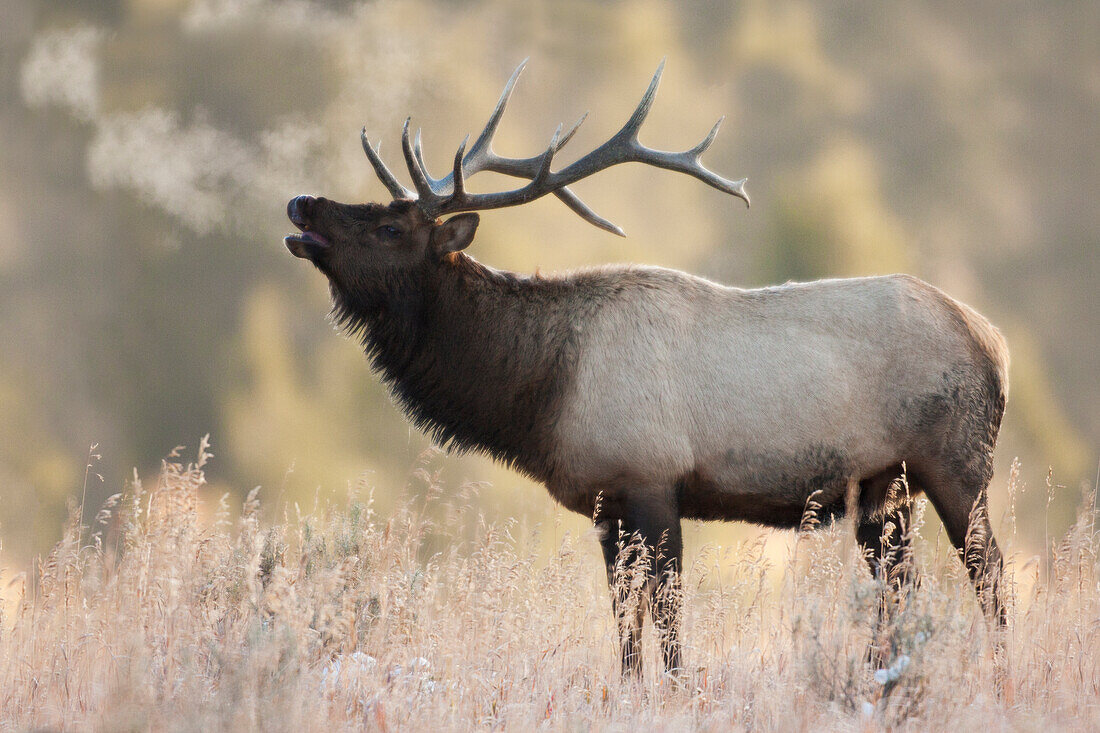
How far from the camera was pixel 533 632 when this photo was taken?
166 inches

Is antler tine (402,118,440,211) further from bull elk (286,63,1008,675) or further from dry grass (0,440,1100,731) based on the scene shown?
dry grass (0,440,1100,731)

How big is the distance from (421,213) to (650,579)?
2098mm

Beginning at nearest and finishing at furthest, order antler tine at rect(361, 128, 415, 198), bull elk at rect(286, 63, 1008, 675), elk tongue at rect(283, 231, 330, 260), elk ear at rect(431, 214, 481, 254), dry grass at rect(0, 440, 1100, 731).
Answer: dry grass at rect(0, 440, 1100, 731) < bull elk at rect(286, 63, 1008, 675) < elk tongue at rect(283, 231, 330, 260) < elk ear at rect(431, 214, 481, 254) < antler tine at rect(361, 128, 415, 198)

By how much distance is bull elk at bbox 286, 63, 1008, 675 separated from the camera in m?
4.69

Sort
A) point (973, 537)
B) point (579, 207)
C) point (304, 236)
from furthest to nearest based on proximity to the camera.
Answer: point (579, 207) < point (304, 236) < point (973, 537)

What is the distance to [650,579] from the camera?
4.55 metres

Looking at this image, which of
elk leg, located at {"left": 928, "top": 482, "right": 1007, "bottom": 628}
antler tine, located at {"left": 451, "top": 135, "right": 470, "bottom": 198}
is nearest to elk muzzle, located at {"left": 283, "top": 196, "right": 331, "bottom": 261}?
antler tine, located at {"left": 451, "top": 135, "right": 470, "bottom": 198}

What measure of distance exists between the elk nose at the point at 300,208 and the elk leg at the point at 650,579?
6.64 feet

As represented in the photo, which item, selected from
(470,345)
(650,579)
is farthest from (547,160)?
(650,579)

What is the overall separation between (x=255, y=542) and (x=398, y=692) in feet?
2.88

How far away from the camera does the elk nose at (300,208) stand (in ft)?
16.1

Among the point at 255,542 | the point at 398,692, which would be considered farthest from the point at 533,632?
the point at 255,542

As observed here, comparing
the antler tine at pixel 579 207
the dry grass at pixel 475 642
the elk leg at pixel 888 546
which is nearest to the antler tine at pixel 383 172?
the antler tine at pixel 579 207

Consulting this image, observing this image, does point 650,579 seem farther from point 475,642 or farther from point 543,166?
point 543,166
